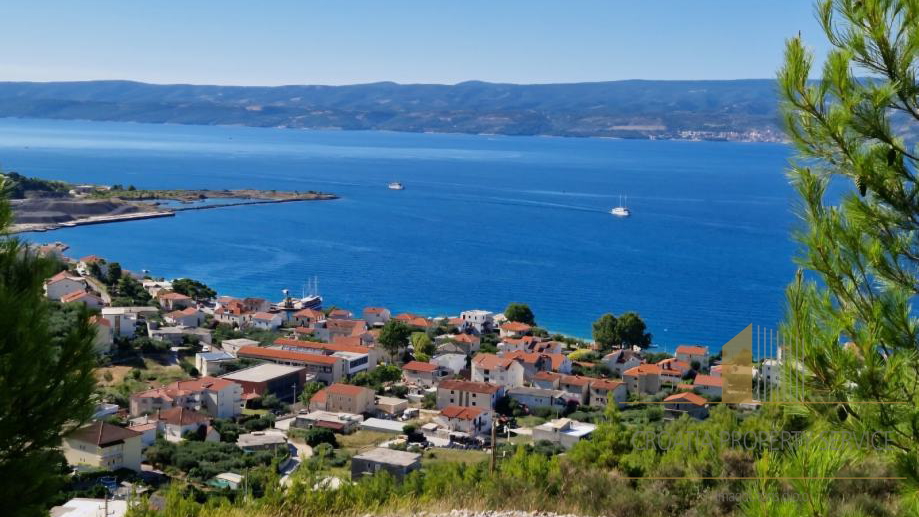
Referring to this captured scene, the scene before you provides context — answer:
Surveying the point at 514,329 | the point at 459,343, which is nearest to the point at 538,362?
the point at 459,343

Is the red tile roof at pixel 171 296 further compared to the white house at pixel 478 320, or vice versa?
the red tile roof at pixel 171 296

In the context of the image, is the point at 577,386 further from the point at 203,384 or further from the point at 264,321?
the point at 264,321

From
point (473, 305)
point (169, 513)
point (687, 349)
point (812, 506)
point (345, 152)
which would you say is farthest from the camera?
point (345, 152)

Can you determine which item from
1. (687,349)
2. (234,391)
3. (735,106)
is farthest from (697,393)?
(735,106)

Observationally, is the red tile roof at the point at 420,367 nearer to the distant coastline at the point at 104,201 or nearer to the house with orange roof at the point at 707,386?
the house with orange roof at the point at 707,386

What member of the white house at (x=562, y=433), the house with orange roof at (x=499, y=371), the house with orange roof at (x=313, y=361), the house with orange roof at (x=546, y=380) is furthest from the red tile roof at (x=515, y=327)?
the white house at (x=562, y=433)

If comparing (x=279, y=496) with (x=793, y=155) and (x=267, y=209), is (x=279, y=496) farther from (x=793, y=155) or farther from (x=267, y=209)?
(x=267, y=209)
